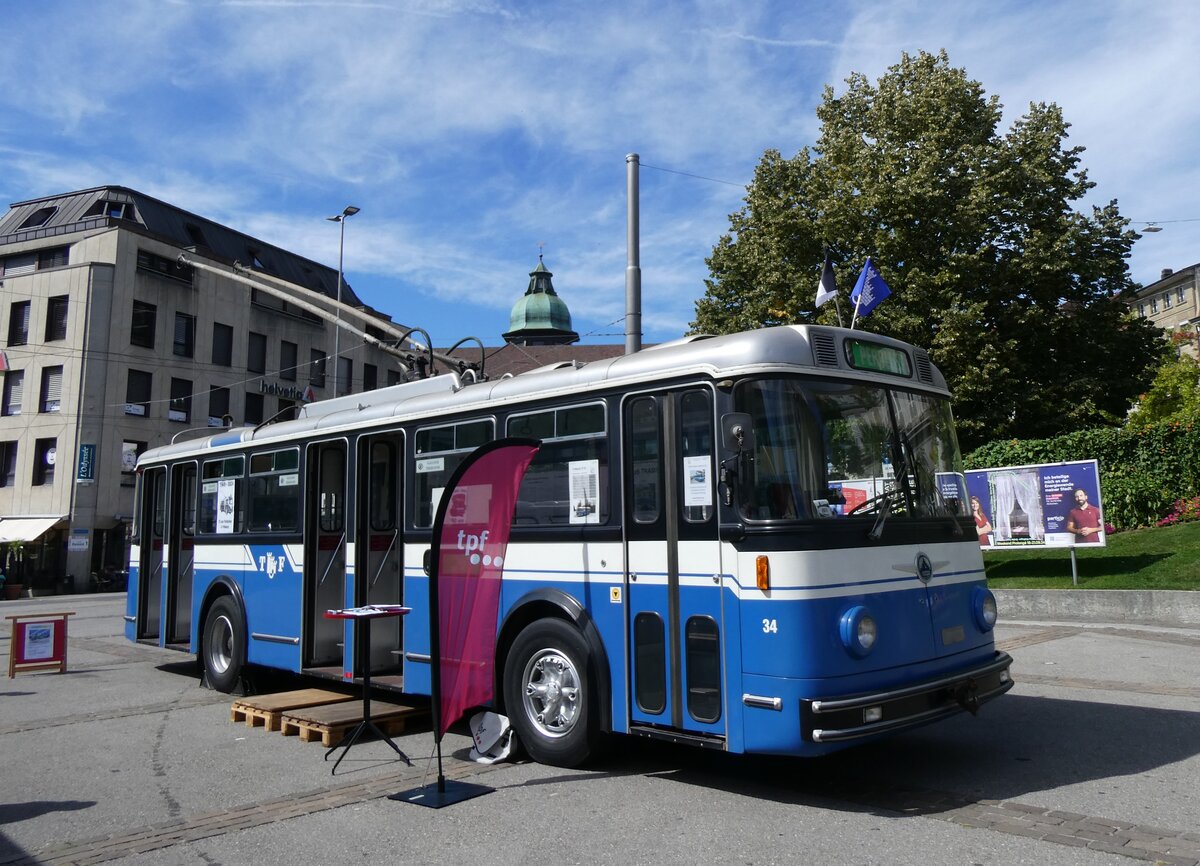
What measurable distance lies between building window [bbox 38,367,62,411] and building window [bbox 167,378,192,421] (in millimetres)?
4438

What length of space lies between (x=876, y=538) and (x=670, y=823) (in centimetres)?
216

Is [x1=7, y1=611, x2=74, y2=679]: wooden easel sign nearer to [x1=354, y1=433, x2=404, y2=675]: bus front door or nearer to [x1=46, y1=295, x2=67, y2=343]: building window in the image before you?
[x1=354, y1=433, x2=404, y2=675]: bus front door

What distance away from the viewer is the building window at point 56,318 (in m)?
40.9

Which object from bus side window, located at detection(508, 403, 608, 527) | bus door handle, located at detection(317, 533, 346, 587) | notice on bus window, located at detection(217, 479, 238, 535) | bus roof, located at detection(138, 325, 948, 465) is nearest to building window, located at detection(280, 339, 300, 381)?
notice on bus window, located at detection(217, 479, 238, 535)

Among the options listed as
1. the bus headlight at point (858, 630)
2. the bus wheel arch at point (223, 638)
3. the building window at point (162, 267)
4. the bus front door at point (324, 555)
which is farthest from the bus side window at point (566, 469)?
the building window at point (162, 267)

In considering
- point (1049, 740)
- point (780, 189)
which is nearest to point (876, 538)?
point (1049, 740)

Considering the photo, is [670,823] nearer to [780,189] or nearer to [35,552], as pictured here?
[780,189]

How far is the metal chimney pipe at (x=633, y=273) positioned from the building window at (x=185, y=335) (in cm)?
3513

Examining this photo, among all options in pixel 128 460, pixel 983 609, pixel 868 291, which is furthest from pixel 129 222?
pixel 983 609

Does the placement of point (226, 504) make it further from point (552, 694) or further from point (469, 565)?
point (552, 694)

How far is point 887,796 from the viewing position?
6.29 m

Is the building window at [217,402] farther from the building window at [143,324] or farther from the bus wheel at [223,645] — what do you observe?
the bus wheel at [223,645]

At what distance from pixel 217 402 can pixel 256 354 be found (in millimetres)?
3889

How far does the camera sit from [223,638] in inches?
452
